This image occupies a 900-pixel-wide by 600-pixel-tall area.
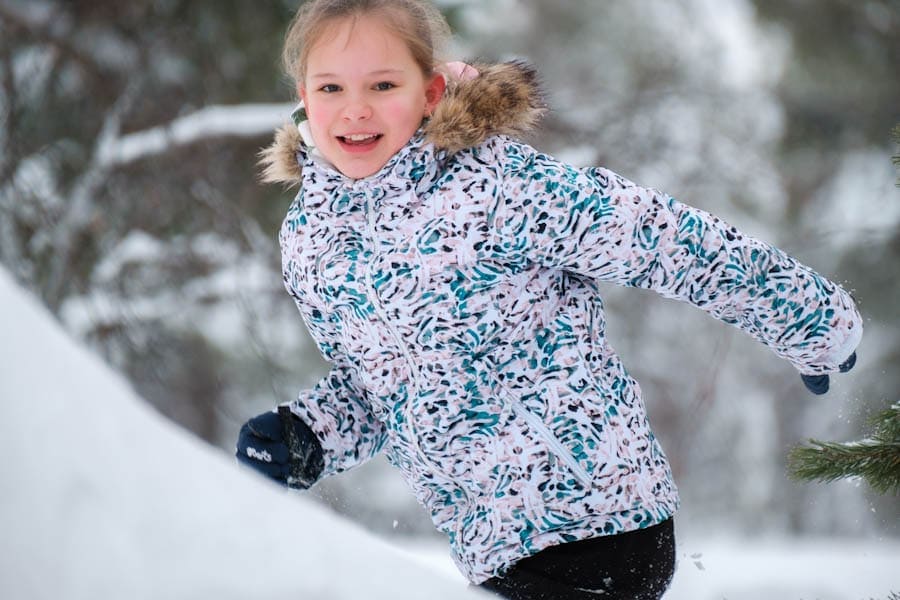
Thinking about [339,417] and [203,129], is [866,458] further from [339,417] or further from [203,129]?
[203,129]

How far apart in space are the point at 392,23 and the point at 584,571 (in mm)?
1001

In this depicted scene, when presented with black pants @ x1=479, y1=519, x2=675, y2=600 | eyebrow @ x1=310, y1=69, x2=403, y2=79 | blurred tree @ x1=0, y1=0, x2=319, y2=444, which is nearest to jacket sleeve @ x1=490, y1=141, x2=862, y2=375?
eyebrow @ x1=310, y1=69, x2=403, y2=79

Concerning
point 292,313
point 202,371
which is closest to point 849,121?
point 292,313

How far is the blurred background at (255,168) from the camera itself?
208 inches

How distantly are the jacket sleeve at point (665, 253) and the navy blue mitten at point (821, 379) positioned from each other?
0.09 feet

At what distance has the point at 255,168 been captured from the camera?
5941mm

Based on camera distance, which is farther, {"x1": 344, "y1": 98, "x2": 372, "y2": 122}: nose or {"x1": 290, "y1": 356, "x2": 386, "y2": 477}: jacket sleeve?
{"x1": 290, "y1": 356, "x2": 386, "y2": 477}: jacket sleeve

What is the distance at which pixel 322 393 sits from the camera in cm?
202

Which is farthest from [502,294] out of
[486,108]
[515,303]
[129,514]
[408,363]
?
[129,514]

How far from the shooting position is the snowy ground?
0.95 m

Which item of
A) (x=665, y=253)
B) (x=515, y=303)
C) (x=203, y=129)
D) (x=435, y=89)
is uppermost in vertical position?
(x=203, y=129)

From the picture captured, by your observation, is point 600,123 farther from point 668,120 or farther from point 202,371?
point 202,371

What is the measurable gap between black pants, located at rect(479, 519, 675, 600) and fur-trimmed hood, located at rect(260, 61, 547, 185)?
70 cm

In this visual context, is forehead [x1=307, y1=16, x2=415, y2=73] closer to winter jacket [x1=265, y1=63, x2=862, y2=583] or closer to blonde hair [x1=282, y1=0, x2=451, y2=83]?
blonde hair [x1=282, y1=0, x2=451, y2=83]
